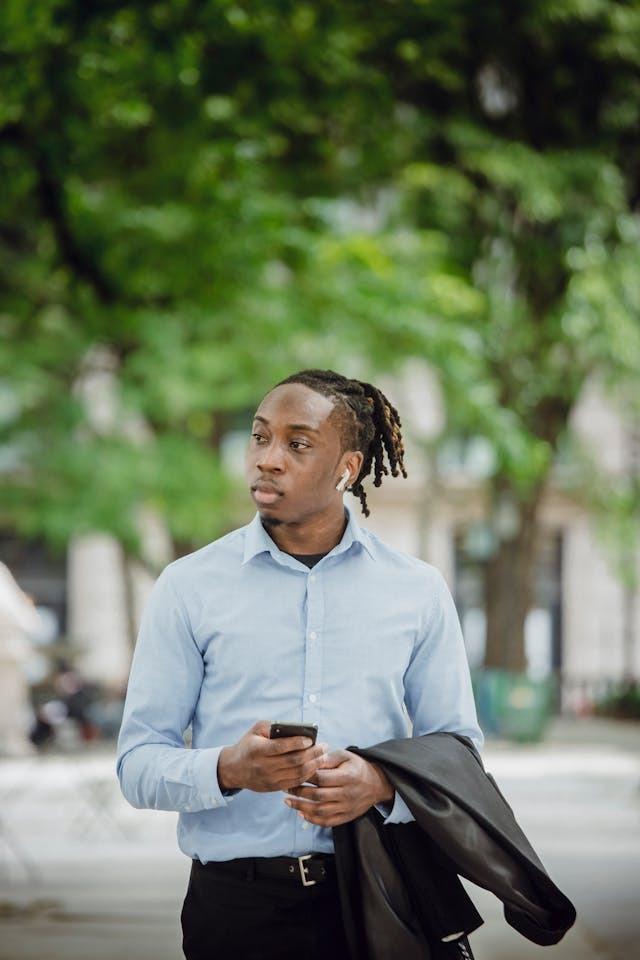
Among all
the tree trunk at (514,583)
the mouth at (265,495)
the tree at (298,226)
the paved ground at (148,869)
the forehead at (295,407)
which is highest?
the tree at (298,226)

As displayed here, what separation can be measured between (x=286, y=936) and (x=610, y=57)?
22.6 m

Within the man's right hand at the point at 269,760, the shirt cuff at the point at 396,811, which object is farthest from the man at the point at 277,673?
the man's right hand at the point at 269,760

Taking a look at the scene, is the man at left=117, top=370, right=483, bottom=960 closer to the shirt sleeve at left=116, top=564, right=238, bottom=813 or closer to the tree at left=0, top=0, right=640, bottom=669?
the shirt sleeve at left=116, top=564, right=238, bottom=813

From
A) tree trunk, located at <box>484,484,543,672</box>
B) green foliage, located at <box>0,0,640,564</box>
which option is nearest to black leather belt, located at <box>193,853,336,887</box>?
green foliage, located at <box>0,0,640,564</box>

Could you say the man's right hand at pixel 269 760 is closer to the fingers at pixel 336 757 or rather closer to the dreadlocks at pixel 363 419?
the fingers at pixel 336 757

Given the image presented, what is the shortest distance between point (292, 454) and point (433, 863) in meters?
0.79

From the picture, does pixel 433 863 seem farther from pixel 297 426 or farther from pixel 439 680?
pixel 297 426

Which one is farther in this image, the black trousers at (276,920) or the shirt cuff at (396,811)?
the black trousers at (276,920)

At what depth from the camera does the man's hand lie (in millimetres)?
2846

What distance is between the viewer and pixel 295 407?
10.1ft

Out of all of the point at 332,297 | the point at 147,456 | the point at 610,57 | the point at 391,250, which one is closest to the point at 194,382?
the point at 147,456

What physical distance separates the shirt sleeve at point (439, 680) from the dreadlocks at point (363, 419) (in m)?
0.31

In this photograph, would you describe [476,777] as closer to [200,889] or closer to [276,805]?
[276,805]

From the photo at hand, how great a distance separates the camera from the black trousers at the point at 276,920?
10.1ft
